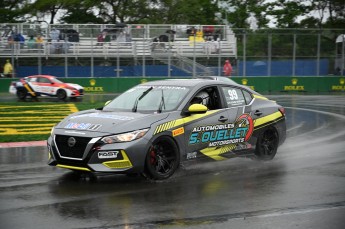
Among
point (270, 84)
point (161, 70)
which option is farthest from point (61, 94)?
point (270, 84)

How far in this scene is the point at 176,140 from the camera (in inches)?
324

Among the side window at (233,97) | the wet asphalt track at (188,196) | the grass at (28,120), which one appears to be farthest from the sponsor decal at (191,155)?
the grass at (28,120)

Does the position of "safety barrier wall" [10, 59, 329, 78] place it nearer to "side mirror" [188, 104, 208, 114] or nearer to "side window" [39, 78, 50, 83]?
"side window" [39, 78, 50, 83]

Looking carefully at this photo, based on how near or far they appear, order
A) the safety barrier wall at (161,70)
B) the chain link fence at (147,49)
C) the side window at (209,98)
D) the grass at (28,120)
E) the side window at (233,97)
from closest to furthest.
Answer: the side window at (209,98) < the side window at (233,97) < the grass at (28,120) < the chain link fence at (147,49) < the safety barrier wall at (161,70)

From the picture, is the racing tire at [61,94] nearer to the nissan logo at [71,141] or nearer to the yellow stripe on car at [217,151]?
the yellow stripe on car at [217,151]

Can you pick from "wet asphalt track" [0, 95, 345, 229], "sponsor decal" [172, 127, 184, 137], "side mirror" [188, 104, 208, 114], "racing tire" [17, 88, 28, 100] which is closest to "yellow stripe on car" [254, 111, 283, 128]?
"wet asphalt track" [0, 95, 345, 229]

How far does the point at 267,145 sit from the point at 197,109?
2.22m

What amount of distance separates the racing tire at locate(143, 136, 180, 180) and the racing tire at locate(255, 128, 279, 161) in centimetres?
213

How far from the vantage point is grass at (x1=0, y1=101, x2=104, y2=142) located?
13.5m

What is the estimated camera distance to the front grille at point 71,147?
25.1 feet

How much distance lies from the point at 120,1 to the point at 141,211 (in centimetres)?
4750

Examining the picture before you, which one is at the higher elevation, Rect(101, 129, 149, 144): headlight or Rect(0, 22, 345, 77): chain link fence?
Rect(0, 22, 345, 77): chain link fence

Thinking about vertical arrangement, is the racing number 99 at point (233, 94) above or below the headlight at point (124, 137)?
above

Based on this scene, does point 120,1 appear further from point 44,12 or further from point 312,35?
point 312,35
